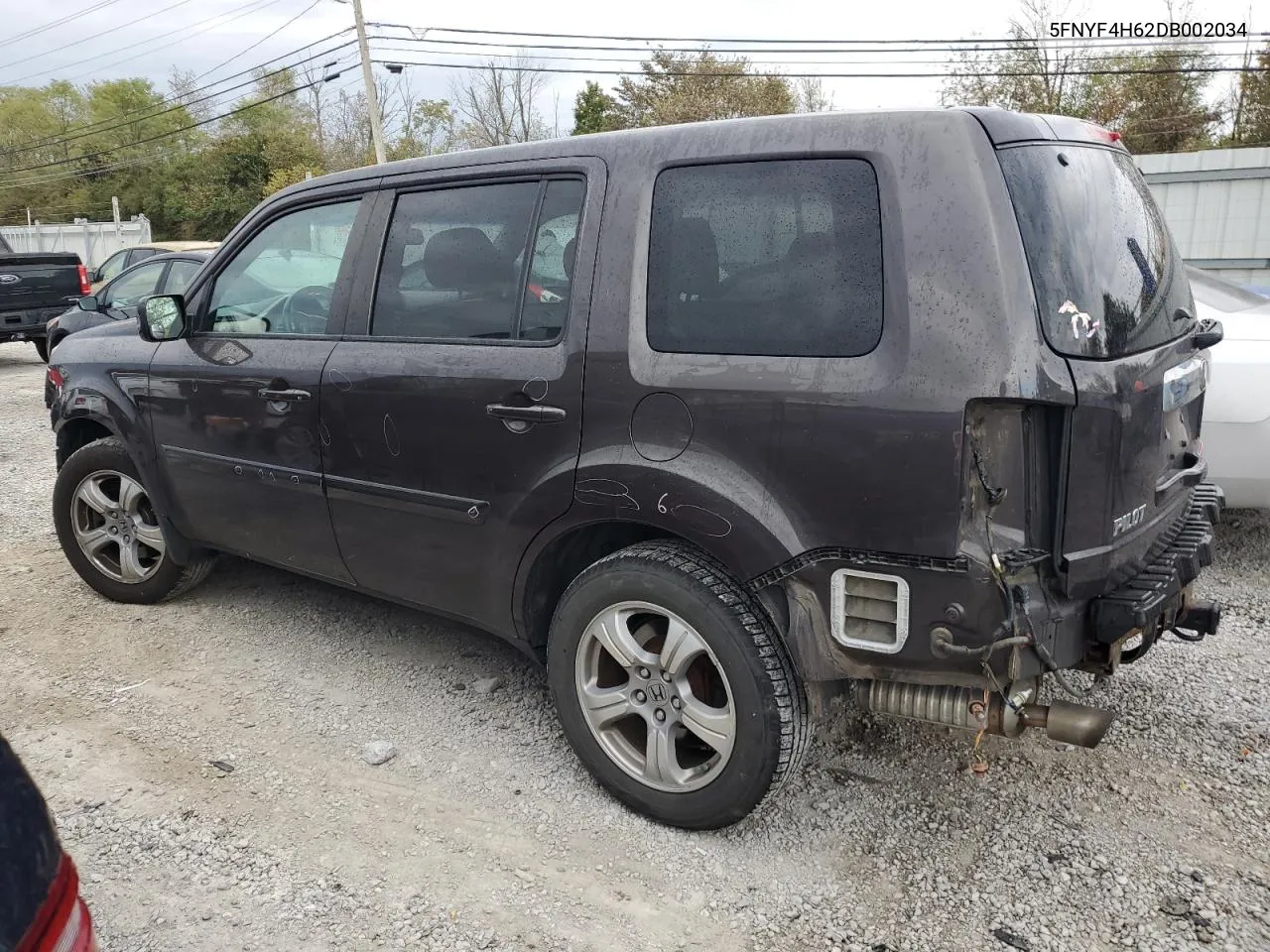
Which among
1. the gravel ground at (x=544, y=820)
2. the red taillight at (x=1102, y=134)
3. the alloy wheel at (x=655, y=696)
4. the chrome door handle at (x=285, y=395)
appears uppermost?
the red taillight at (x=1102, y=134)

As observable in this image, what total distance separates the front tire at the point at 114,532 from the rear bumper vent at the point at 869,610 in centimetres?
320

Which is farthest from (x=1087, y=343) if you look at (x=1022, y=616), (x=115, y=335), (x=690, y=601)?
(x=115, y=335)

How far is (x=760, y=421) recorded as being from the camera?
2.49m

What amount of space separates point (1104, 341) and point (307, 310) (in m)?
2.75

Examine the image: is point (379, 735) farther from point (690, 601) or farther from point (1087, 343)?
point (1087, 343)

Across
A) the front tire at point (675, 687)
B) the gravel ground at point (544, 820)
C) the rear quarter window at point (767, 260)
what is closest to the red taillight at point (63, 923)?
the gravel ground at point (544, 820)

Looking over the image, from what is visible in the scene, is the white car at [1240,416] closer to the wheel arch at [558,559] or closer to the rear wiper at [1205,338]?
the rear wiper at [1205,338]

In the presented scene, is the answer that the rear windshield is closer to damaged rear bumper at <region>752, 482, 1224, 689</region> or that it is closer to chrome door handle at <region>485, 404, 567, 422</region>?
damaged rear bumper at <region>752, 482, 1224, 689</region>

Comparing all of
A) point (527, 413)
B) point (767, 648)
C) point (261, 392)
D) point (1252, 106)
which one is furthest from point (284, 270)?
point (1252, 106)

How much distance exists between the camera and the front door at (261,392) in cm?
359

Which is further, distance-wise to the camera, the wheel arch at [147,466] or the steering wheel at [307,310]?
the wheel arch at [147,466]

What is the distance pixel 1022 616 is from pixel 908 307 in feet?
2.57

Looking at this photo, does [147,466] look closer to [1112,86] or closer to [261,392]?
[261,392]

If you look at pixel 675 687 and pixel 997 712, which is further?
pixel 675 687
